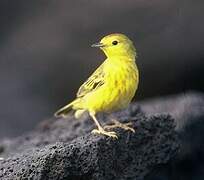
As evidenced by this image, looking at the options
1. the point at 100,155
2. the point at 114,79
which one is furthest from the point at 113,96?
the point at 100,155

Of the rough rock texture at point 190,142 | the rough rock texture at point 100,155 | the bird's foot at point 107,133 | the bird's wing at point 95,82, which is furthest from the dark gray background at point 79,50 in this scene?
the bird's foot at point 107,133

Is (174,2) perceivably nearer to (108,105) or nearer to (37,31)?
(37,31)

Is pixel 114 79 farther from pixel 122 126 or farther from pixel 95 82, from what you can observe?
pixel 122 126

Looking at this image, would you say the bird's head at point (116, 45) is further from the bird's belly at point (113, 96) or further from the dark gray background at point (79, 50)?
the dark gray background at point (79, 50)

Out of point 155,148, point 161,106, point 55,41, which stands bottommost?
point 155,148

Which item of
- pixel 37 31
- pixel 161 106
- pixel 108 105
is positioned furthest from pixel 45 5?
pixel 108 105

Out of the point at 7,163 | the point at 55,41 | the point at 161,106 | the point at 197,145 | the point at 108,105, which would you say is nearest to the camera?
the point at 7,163
